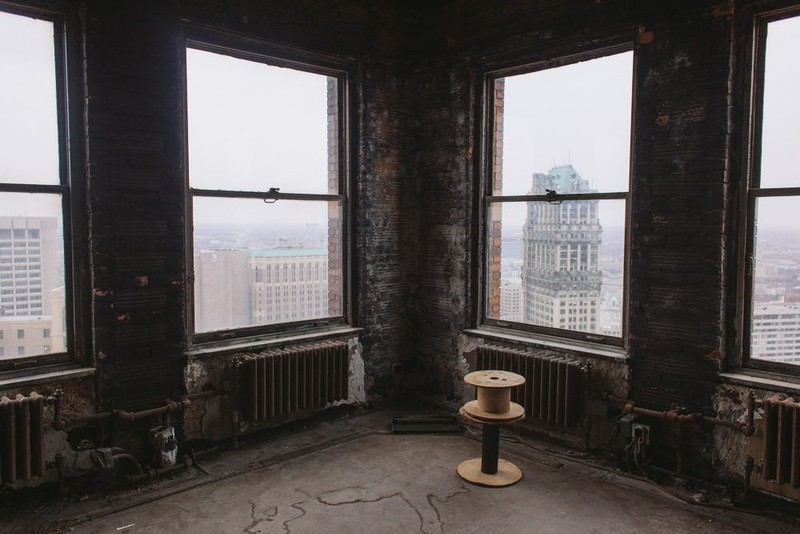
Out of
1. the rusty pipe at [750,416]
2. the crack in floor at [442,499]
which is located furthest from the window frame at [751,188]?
the crack in floor at [442,499]

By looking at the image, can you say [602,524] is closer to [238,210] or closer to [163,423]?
[163,423]

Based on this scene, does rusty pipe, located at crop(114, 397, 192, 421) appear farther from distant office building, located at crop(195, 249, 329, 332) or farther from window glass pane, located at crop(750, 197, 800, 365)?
window glass pane, located at crop(750, 197, 800, 365)

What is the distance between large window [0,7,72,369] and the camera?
327cm

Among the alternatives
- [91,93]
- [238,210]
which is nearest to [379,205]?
[238,210]

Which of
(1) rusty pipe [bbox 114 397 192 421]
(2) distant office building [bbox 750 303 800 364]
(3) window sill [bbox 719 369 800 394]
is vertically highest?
(2) distant office building [bbox 750 303 800 364]

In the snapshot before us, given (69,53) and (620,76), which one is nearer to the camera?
(69,53)

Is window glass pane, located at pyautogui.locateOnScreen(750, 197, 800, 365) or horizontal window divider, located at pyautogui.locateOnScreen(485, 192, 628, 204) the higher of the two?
horizontal window divider, located at pyautogui.locateOnScreen(485, 192, 628, 204)

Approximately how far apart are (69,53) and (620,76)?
140 inches

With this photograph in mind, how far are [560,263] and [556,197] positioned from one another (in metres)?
0.50

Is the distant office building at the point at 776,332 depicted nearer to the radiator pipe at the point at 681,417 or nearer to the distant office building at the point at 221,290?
the radiator pipe at the point at 681,417

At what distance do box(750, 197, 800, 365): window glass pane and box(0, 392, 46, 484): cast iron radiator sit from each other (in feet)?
13.8

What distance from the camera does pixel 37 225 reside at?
338cm

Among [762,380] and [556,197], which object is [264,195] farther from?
[762,380]

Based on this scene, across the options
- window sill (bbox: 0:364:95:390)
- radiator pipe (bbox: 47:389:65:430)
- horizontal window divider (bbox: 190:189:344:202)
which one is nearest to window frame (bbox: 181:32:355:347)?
A: horizontal window divider (bbox: 190:189:344:202)
